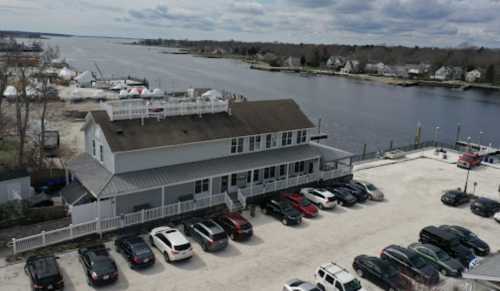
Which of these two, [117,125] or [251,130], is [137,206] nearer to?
[117,125]

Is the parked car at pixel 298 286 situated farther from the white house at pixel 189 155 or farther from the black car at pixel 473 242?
the black car at pixel 473 242

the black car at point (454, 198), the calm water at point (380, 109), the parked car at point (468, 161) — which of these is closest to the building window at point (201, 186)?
the black car at point (454, 198)

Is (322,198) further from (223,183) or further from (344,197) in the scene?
(223,183)

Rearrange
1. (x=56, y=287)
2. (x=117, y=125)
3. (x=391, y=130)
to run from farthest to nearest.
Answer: (x=391, y=130) → (x=117, y=125) → (x=56, y=287)

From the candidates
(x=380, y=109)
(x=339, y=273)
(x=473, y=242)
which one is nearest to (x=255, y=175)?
(x=339, y=273)

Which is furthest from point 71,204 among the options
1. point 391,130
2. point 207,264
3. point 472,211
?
point 391,130

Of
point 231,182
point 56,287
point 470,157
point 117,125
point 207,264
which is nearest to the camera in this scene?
point 56,287

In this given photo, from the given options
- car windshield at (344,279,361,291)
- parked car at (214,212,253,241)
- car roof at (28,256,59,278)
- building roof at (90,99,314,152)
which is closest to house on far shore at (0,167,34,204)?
building roof at (90,99,314,152)

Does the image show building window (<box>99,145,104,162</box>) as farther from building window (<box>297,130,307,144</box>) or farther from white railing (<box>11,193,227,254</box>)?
building window (<box>297,130,307,144</box>)
